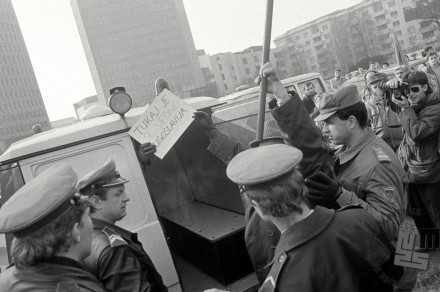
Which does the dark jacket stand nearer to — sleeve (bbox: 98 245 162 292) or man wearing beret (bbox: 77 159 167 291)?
man wearing beret (bbox: 77 159 167 291)

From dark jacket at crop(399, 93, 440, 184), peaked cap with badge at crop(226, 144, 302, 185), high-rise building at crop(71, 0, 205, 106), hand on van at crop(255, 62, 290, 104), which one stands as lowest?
dark jacket at crop(399, 93, 440, 184)

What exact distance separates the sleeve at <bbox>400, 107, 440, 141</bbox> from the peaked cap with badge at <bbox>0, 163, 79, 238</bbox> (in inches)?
143

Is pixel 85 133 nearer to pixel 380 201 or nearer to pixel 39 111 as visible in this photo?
pixel 380 201

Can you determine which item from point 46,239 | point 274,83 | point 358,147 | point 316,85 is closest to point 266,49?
point 274,83

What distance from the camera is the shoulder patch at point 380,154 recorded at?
8.40 feet

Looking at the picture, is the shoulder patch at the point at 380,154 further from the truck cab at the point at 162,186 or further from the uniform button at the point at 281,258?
the truck cab at the point at 162,186

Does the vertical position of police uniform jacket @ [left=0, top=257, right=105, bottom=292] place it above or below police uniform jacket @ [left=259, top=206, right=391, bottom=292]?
above

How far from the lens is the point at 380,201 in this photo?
242 cm

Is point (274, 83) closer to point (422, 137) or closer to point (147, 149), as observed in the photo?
point (147, 149)

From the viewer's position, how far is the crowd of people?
1.78 meters

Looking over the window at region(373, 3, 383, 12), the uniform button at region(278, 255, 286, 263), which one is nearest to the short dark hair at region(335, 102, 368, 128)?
the uniform button at region(278, 255, 286, 263)

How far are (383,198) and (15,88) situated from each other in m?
136

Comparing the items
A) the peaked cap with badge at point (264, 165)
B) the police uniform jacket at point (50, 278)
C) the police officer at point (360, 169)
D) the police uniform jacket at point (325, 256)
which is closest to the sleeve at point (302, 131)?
the police officer at point (360, 169)

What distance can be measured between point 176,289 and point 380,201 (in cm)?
190
